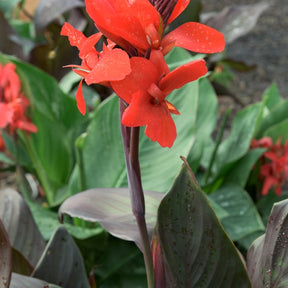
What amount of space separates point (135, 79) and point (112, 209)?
310mm

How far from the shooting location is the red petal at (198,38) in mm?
352

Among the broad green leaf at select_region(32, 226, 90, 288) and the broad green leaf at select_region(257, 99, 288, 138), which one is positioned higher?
the broad green leaf at select_region(32, 226, 90, 288)

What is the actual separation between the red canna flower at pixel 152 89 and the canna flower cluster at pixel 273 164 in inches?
24.1

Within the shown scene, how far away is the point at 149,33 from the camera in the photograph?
1.13ft

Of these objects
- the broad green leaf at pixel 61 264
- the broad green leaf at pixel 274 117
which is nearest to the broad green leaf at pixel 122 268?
A: the broad green leaf at pixel 61 264

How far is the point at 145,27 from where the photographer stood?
0.34 meters

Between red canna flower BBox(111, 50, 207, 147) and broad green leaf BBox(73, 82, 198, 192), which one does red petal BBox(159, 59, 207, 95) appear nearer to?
red canna flower BBox(111, 50, 207, 147)

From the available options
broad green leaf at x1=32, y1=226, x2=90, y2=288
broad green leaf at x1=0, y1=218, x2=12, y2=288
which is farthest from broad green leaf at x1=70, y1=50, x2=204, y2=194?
broad green leaf at x1=0, y1=218, x2=12, y2=288

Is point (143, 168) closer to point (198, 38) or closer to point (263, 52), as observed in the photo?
point (198, 38)

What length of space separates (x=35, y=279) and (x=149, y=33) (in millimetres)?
334

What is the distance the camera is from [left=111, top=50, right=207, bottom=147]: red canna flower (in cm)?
34

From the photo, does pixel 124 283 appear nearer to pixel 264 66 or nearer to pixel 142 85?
pixel 142 85

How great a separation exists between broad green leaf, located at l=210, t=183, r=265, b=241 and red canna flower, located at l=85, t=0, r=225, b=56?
21.7 inches

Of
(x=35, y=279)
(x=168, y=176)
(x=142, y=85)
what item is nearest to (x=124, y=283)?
(x=168, y=176)
